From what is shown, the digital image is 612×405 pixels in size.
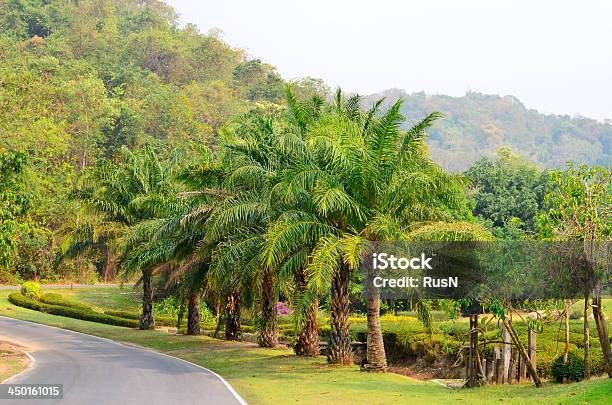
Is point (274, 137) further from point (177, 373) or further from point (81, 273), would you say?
point (81, 273)

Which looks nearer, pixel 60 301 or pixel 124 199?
pixel 124 199

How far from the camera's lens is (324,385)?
21.6 m

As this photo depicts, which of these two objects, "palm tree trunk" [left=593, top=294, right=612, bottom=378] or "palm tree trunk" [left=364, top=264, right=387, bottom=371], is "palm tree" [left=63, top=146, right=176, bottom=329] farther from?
"palm tree trunk" [left=593, top=294, right=612, bottom=378]

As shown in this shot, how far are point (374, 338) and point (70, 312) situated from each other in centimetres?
3098

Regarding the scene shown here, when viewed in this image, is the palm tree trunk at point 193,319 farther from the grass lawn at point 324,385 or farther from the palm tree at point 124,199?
the grass lawn at point 324,385

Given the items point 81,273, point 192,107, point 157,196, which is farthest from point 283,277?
point 192,107

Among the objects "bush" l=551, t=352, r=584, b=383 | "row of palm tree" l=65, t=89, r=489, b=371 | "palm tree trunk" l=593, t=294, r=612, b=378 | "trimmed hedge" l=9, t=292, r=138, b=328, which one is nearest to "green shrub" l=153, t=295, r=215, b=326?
"trimmed hedge" l=9, t=292, r=138, b=328

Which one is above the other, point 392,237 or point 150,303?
point 392,237

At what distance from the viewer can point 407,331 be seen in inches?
1308

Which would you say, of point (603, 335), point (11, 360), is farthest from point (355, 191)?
point (11, 360)

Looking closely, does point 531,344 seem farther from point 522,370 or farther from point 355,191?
point 355,191

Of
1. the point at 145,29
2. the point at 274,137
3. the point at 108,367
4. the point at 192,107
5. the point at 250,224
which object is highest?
the point at 145,29

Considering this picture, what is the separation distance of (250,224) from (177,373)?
5.53 metres

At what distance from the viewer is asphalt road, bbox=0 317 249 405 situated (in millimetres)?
18359
